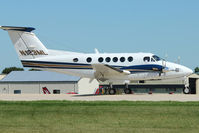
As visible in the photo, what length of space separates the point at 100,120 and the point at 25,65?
19.4 metres

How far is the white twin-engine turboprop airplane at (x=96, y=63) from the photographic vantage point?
29141 mm

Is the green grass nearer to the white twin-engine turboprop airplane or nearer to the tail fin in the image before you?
the white twin-engine turboprop airplane

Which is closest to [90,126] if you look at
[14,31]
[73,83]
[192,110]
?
[192,110]

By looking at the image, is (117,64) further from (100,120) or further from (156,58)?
(100,120)

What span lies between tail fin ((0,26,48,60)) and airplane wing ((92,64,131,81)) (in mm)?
5795

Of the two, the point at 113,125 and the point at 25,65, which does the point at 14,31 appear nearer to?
the point at 25,65

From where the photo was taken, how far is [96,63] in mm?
28734

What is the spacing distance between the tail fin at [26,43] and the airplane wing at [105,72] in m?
5.79

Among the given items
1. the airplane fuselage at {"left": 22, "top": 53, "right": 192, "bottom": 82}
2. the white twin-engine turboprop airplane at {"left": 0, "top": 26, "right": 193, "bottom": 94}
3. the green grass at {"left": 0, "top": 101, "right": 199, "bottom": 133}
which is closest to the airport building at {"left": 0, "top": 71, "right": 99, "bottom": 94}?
the white twin-engine turboprop airplane at {"left": 0, "top": 26, "right": 193, "bottom": 94}

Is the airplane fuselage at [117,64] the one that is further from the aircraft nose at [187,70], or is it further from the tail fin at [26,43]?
the tail fin at [26,43]

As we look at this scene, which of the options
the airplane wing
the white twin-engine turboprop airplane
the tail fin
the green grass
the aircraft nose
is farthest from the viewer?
the tail fin

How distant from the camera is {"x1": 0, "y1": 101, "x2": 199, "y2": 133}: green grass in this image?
12188 mm

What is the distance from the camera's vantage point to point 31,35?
31781mm

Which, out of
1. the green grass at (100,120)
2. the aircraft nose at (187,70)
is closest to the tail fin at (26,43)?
the aircraft nose at (187,70)
